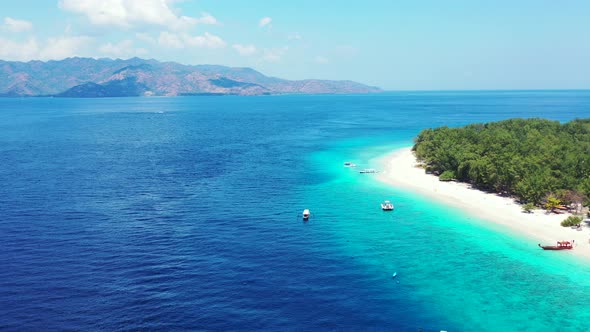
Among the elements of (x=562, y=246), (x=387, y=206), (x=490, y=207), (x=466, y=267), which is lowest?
(x=466, y=267)

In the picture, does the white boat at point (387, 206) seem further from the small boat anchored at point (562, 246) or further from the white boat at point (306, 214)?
the small boat anchored at point (562, 246)

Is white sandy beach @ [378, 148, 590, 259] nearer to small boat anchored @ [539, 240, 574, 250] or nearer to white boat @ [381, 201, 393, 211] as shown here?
small boat anchored @ [539, 240, 574, 250]

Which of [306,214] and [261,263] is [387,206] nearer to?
[306,214]

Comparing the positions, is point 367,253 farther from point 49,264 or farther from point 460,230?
point 49,264

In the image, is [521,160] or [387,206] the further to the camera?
[521,160]

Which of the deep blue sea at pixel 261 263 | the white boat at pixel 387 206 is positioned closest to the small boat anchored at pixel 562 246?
the deep blue sea at pixel 261 263

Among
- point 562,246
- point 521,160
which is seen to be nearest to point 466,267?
point 562,246

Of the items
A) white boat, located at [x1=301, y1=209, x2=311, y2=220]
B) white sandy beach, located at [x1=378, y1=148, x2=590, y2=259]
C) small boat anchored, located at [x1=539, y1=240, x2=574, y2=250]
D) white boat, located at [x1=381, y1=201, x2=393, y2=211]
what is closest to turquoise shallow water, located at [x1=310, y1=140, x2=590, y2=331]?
white boat, located at [x1=381, y1=201, x2=393, y2=211]
